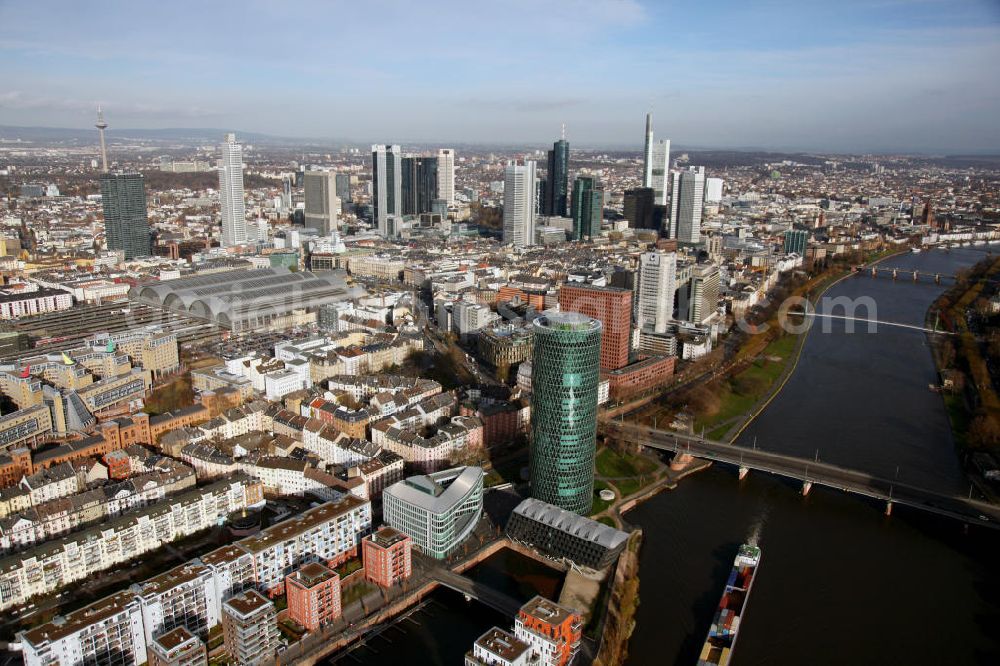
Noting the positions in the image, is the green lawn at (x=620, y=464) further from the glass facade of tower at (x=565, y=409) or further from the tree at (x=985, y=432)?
the tree at (x=985, y=432)

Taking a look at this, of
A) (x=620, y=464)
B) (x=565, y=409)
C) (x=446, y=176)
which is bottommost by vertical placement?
(x=620, y=464)

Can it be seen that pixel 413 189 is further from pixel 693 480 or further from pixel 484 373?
pixel 693 480

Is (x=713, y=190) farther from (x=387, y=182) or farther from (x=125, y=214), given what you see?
(x=125, y=214)

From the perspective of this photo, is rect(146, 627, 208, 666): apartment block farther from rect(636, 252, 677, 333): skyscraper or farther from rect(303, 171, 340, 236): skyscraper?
rect(303, 171, 340, 236): skyscraper

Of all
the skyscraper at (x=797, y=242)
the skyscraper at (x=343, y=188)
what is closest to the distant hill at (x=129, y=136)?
the skyscraper at (x=343, y=188)

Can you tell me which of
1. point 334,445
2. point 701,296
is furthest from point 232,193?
point 334,445

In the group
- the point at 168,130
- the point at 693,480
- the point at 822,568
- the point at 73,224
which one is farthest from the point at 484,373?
the point at 168,130

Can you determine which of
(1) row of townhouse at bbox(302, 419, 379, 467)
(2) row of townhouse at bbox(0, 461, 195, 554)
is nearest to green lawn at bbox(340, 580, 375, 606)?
(1) row of townhouse at bbox(302, 419, 379, 467)
